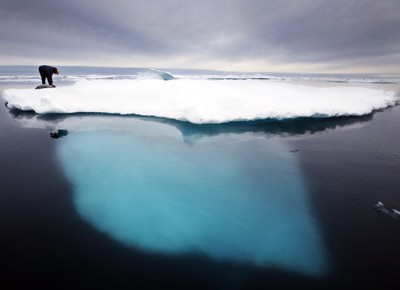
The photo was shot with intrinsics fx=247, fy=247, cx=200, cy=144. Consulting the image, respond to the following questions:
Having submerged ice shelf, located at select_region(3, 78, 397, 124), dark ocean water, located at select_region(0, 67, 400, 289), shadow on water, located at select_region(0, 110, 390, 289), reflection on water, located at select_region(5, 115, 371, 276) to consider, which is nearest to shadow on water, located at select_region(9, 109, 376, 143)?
shadow on water, located at select_region(0, 110, 390, 289)

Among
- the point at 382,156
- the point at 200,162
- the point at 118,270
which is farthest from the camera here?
the point at 382,156

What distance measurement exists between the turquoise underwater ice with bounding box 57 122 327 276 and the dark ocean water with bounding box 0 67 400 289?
0.04 meters

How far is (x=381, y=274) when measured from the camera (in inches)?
93.7

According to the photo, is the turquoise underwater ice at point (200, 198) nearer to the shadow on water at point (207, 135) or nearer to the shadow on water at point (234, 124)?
the shadow on water at point (207, 135)

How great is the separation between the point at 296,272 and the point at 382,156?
4.40 meters

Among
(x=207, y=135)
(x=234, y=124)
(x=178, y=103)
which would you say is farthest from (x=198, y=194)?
(x=178, y=103)

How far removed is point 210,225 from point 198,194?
72 cm

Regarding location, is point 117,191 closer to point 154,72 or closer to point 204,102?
point 204,102

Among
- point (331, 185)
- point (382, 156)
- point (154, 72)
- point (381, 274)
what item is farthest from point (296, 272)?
point (154, 72)

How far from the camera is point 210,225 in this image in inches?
117

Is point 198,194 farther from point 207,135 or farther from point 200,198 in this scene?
point 207,135

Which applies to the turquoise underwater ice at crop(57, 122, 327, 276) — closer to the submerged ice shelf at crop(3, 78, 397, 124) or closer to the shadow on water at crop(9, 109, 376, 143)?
the shadow on water at crop(9, 109, 376, 143)

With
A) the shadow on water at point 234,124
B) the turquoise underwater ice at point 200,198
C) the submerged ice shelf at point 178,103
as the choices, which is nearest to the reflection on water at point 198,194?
the turquoise underwater ice at point 200,198

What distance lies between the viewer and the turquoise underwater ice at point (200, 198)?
2670mm
